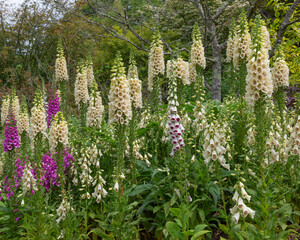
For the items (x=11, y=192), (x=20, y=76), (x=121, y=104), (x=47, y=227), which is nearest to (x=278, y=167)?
(x=121, y=104)

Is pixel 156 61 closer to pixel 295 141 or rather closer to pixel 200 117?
pixel 200 117

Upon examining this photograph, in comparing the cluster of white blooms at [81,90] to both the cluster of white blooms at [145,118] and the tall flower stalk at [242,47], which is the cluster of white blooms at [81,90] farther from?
the tall flower stalk at [242,47]

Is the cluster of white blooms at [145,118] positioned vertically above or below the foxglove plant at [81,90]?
below

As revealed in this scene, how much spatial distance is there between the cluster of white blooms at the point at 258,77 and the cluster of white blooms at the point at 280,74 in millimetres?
1157

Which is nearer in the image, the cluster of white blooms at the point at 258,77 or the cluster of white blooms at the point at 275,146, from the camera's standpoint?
the cluster of white blooms at the point at 258,77

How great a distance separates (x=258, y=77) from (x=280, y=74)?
1.25 m

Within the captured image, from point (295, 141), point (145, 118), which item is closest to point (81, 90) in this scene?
point (145, 118)

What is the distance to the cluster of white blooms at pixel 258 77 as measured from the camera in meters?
3.12

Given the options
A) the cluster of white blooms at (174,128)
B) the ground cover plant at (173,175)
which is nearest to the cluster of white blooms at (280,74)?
the ground cover plant at (173,175)

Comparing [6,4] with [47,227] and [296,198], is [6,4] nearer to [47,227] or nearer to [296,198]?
[47,227]

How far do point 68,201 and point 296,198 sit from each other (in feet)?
9.11

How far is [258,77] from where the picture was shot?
3.15 meters

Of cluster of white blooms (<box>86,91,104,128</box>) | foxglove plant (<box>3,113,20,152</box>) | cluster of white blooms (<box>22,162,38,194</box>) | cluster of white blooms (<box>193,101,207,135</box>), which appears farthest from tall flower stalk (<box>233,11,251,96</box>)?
foxglove plant (<box>3,113,20,152</box>)

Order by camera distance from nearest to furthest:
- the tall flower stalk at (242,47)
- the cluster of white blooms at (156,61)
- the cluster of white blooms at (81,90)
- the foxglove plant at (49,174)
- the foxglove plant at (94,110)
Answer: the foxglove plant at (49,174) → the foxglove plant at (94,110) → the tall flower stalk at (242,47) → the cluster of white blooms at (156,61) → the cluster of white blooms at (81,90)
